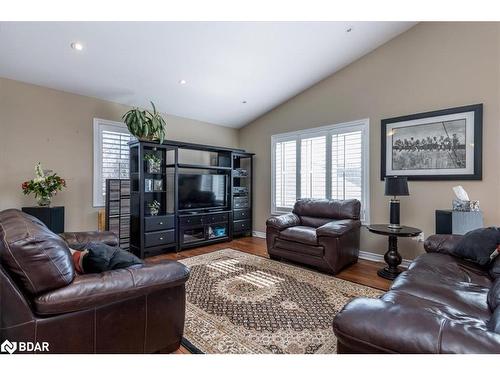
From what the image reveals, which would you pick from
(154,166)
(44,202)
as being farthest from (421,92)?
(44,202)

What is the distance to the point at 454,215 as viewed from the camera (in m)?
2.82

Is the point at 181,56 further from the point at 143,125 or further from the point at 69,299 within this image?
the point at 69,299

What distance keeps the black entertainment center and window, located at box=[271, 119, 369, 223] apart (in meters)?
0.77

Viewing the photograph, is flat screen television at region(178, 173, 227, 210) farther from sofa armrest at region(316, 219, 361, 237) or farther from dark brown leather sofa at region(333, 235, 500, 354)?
dark brown leather sofa at region(333, 235, 500, 354)

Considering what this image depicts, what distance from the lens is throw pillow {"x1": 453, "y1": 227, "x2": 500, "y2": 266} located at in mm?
2037

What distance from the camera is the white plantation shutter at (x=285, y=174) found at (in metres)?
4.88

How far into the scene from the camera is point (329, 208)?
12.8ft

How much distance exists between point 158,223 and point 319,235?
8.03 feet

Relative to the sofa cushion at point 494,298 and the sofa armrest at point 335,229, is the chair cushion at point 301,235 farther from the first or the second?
the sofa cushion at point 494,298

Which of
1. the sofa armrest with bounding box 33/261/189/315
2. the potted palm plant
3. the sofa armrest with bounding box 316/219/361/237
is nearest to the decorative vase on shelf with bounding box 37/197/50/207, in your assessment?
the potted palm plant

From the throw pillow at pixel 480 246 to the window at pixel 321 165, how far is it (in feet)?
5.54

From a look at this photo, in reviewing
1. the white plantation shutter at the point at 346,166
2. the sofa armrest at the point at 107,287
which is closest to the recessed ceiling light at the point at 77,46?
the sofa armrest at the point at 107,287
